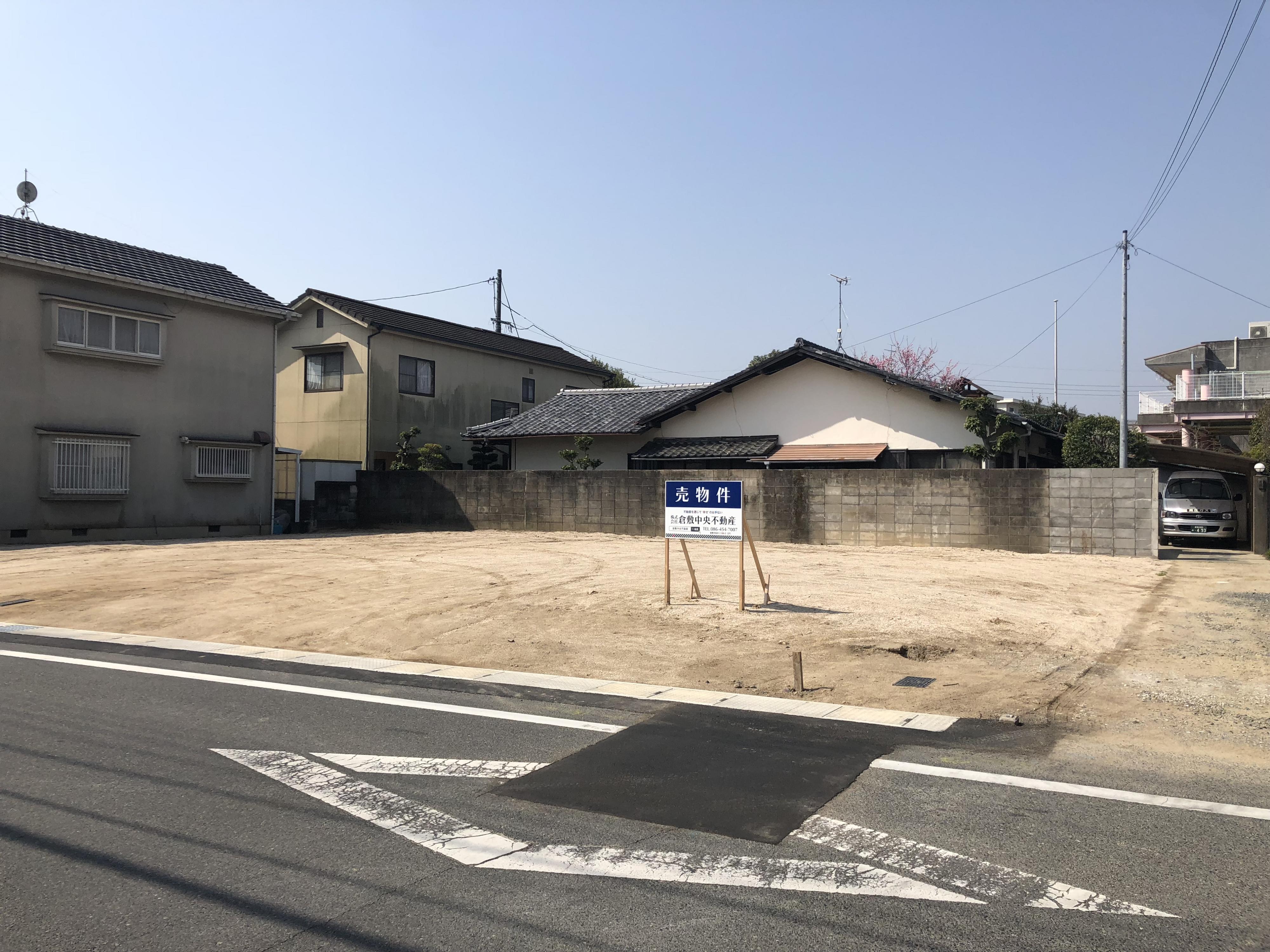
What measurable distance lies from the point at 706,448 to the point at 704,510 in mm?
15750

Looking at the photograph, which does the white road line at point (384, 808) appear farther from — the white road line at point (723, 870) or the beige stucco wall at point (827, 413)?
the beige stucco wall at point (827, 413)

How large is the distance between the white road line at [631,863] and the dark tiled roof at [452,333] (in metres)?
27.8

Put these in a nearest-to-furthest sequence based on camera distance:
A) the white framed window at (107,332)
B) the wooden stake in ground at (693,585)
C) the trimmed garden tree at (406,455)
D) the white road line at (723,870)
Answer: the white road line at (723,870)
the wooden stake in ground at (693,585)
the white framed window at (107,332)
the trimmed garden tree at (406,455)

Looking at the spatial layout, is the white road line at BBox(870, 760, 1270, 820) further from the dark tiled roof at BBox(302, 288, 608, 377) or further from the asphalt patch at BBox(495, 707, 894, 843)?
the dark tiled roof at BBox(302, 288, 608, 377)

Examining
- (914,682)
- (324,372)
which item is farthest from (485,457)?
(914,682)

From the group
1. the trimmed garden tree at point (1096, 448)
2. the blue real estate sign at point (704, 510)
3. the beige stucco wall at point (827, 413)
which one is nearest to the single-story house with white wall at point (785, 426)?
the beige stucco wall at point (827, 413)

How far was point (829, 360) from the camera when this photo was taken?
25.4 meters

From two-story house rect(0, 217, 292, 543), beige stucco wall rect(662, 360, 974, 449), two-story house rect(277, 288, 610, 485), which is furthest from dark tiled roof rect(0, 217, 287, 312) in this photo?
beige stucco wall rect(662, 360, 974, 449)

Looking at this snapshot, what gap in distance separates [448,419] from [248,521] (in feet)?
32.0

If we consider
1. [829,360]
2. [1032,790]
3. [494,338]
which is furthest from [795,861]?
[494,338]

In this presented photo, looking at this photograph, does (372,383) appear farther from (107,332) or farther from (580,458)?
(107,332)

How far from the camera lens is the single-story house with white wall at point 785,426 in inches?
969

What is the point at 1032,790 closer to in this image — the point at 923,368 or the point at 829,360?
the point at 829,360

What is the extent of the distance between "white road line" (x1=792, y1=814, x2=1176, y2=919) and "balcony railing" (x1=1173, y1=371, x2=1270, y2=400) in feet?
109
